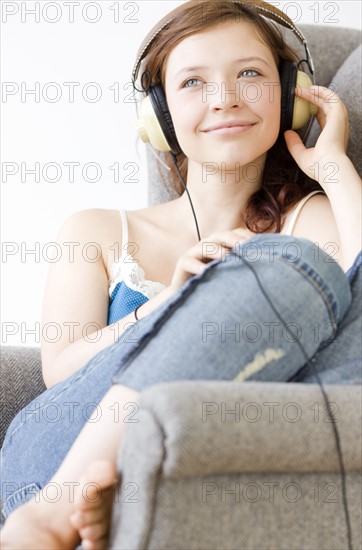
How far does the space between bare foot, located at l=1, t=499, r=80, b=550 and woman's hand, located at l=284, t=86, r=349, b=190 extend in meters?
0.71

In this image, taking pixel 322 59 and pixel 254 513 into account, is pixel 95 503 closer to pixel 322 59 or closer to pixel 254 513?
pixel 254 513

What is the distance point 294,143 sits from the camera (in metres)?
1.36

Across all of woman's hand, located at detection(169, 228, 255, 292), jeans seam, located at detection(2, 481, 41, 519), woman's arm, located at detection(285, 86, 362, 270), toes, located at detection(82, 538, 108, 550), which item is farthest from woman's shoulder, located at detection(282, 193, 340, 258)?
toes, located at detection(82, 538, 108, 550)

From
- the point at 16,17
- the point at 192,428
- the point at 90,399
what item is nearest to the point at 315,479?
the point at 192,428

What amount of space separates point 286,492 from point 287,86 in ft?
2.61

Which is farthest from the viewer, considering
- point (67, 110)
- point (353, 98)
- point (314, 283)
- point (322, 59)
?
point (67, 110)

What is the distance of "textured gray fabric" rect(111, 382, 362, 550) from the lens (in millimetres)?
630

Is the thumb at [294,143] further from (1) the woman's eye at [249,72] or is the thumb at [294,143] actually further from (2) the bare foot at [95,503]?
(2) the bare foot at [95,503]

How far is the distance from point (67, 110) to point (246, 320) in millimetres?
1372

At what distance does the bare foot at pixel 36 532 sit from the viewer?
69 cm

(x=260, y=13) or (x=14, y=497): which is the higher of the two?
(x=260, y=13)

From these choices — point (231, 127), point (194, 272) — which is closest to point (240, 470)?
point (194, 272)

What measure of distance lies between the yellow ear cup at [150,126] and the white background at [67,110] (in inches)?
21.7

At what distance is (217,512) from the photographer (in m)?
0.66
